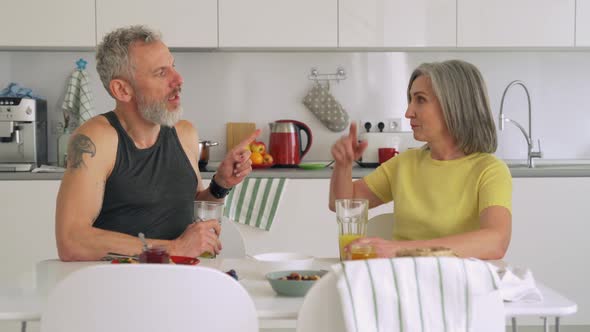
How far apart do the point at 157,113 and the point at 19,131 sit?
1.84 m

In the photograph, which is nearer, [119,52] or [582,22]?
[119,52]

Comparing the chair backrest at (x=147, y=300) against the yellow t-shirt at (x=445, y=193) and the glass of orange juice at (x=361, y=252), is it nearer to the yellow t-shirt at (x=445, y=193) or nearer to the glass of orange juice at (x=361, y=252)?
the glass of orange juice at (x=361, y=252)

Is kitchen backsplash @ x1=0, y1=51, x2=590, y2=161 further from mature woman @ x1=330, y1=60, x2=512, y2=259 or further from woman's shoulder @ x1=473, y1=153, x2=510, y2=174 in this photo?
woman's shoulder @ x1=473, y1=153, x2=510, y2=174

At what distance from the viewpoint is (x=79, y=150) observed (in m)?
2.15

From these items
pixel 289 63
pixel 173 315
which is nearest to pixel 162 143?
pixel 173 315

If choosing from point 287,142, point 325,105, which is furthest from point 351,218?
point 325,105

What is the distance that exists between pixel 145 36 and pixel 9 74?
7.01ft

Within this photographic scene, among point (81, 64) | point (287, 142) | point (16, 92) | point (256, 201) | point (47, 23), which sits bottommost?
point (256, 201)

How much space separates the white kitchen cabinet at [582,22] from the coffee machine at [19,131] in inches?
104

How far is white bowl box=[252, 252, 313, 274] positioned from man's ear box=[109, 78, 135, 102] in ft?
2.25

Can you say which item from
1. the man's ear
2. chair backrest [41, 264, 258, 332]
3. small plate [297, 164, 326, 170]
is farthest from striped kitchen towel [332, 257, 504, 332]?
small plate [297, 164, 326, 170]

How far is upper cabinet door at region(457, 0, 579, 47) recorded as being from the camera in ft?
12.9

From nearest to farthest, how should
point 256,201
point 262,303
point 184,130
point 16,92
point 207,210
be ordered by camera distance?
point 262,303 → point 207,210 → point 184,130 → point 256,201 → point 16,92

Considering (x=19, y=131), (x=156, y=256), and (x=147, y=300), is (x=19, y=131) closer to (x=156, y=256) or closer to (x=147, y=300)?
(x=156, y=256)
